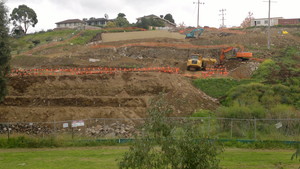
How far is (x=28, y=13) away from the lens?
106 m

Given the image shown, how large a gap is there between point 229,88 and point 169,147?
29.7 meters

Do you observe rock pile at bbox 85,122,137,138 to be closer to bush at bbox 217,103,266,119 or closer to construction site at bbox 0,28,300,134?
construction site at bbox 0,28,300,134

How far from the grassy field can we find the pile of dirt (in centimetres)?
717

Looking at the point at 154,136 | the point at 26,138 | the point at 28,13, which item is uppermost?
the point at 28,13

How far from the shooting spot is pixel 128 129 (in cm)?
2881

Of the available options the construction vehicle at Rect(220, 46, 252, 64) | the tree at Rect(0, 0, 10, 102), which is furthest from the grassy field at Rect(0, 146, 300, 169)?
the construction vehicle at Rect(220, 46, 252, 64)

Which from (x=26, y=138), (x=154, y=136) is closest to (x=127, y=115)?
(x=26, y=138)

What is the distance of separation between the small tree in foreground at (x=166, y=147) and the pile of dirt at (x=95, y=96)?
1868 centimetres

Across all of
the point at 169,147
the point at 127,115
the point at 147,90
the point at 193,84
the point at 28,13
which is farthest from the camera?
the point at 28,13

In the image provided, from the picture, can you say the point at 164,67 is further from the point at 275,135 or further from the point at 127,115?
the point at 275,135

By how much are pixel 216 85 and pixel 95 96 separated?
14.1 metres

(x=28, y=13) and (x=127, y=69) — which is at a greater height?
(x=28, y=13)

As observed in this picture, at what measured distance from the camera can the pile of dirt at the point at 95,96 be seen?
31766mm

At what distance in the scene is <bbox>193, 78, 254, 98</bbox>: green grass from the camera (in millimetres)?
39125
